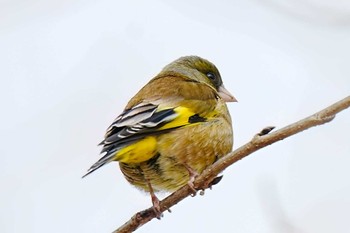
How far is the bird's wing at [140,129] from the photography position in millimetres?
2576

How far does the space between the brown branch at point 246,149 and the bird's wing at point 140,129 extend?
0.81 feet

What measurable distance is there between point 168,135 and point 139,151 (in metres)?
0.24

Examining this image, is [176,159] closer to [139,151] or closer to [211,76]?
[139,151]

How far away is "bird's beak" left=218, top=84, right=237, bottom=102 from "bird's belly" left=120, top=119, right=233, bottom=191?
55 cm

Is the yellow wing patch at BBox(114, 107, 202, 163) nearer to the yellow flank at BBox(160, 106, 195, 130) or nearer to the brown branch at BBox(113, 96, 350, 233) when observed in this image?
the yellow flank at BBox(160, 106, 195, 130)

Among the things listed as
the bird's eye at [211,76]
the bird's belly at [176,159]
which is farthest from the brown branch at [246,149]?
the bird's eye at [211,76]

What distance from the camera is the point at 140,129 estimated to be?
275cm

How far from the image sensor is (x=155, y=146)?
284cm

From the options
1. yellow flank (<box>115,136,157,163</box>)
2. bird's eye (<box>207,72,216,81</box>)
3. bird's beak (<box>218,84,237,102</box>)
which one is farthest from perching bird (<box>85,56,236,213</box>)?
bird's eye (<box>207,72,216,81</box>)

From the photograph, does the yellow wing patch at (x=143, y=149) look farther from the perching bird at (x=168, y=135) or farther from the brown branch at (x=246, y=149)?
the brown branch at (x=246, y=149)

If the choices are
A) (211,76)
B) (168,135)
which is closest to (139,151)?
(168,135)

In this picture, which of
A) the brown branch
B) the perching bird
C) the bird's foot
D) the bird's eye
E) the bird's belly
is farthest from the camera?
the bird's eye

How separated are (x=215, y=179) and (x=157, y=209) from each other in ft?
0.99

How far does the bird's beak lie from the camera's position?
361 cm
